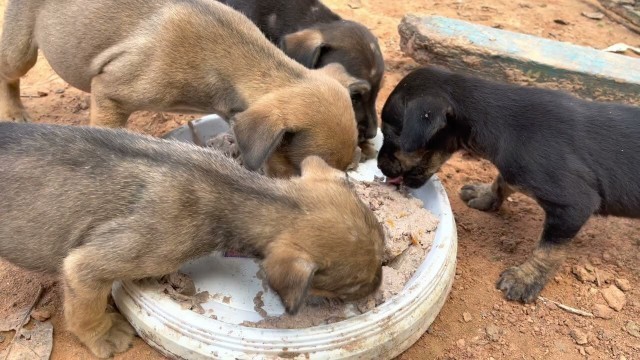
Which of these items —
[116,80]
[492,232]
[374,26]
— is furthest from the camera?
[374,26]

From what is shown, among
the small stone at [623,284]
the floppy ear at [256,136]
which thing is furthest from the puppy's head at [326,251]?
the small stone at [623,284]

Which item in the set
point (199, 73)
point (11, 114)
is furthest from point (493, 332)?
point (11, 114)

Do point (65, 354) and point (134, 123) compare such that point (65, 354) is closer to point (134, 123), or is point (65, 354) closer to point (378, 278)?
point (378, 278)

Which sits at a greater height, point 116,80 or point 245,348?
point 116,80

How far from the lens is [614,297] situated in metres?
5.25

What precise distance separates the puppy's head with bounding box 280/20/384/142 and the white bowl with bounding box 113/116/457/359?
1560 mm

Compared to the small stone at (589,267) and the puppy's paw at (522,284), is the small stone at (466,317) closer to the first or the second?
the puppy's paw at (522,284)

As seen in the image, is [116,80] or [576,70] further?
[576,70]

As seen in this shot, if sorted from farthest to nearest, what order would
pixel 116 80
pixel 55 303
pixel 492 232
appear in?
pixel 492 232, pixel 116 80, pixel 55 303

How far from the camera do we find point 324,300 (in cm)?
428

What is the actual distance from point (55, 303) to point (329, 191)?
Result: 2515 mm

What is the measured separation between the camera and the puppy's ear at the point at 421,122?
16.6 ft

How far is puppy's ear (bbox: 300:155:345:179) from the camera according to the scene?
13.6ft

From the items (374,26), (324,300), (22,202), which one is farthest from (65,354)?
(374,26)
